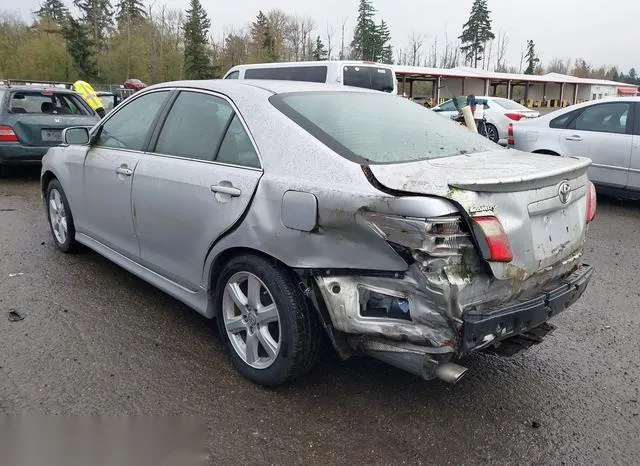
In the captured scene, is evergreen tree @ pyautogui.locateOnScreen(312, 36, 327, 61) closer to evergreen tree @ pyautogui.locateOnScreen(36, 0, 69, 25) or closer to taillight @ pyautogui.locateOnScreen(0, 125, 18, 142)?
evergreen tree @ pyautogui.locateOnScreen(36, 0, 69, 25)

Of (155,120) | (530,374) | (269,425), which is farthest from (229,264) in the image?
(530,374)

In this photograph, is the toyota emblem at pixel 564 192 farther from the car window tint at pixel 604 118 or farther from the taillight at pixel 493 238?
the car window tint at pixel 604 118

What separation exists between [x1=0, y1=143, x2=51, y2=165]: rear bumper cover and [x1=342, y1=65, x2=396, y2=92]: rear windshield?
21.0 feet


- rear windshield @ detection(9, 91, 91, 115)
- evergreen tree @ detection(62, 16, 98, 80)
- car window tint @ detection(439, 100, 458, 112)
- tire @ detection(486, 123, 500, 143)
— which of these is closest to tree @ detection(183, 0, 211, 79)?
evergreen tree @ detection(62, 16, 98, 80)

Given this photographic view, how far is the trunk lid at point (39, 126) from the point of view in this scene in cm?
887

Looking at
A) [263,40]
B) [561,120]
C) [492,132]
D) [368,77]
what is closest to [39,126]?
[368,77]

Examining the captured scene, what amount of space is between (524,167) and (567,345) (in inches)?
57.2

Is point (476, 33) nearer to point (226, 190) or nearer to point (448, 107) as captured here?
point (448, 107)

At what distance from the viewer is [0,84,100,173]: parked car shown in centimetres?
884

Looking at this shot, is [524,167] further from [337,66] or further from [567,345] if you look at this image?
[337,66]

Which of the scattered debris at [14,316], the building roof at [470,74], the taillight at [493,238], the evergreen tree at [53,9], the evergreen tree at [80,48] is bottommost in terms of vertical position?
the scattered debris at [14,316]

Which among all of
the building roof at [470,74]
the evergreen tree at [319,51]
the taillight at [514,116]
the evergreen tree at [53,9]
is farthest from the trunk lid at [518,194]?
the evergreen tree at [53,9]

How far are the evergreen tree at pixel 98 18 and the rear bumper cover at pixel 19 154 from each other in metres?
61.2

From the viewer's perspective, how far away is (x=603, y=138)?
748cm
